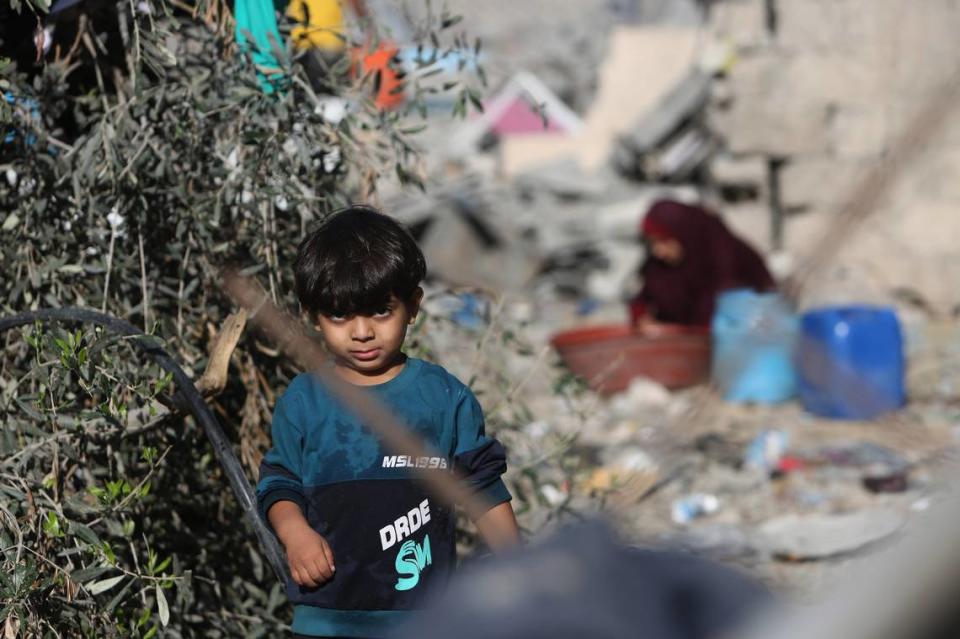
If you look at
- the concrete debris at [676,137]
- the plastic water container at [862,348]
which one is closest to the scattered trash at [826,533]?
the plastic water container at [862,348]

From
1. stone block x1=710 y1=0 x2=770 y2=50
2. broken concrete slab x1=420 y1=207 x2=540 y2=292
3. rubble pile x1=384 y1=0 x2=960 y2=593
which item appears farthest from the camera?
broken concrete slab x1=420 y1=207 x2=540 y2=292

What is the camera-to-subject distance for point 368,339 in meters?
1.92

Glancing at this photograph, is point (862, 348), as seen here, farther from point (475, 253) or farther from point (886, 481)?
point (475, 253)

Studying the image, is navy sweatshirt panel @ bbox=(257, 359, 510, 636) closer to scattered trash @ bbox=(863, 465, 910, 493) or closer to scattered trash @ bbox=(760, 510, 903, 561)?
scattered trash @ bbox=(760, 510, 903, 561)

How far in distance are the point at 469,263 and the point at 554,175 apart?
3177mm

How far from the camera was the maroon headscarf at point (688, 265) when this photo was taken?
305 inches

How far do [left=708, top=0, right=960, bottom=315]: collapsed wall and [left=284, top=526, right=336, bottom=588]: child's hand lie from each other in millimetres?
5026

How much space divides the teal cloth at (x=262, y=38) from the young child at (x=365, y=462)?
785 mm

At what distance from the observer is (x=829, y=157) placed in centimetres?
797

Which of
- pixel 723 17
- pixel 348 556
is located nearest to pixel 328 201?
pixel 348 556

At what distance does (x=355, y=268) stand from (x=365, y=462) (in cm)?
30

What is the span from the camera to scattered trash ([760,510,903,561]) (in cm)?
415

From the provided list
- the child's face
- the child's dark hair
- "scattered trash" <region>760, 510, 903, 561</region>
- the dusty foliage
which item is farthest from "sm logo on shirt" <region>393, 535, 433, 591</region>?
"scattered trash" <region>760, 510, 903, 561</region>

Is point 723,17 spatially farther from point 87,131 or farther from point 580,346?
point 87,131
